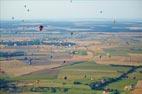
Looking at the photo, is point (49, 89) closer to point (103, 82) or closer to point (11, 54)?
point (103, 82)

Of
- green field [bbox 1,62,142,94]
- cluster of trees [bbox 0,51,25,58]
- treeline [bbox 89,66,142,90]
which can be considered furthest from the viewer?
cluster of trees [bbox 0,51,25,58]

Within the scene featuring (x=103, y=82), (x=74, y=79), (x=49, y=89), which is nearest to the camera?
(x=49, y=89)

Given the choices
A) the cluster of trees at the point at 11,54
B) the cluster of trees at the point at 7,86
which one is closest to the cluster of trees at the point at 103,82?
the cluster of trees at the point at 7,86

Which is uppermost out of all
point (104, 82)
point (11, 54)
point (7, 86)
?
point (11, 54)

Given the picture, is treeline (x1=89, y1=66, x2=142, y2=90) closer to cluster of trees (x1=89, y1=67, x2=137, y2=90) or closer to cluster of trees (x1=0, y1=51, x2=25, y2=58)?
cluster of trees (x1=89, y1=67, x2=137, y2=90)

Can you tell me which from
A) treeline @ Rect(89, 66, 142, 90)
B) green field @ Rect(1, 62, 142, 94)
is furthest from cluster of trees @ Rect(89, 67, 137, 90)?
green field @ Rect(1, 62, 142, 94)

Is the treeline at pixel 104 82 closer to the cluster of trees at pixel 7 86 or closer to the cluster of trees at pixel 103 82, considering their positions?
the cluster of trees at pixel 103 82

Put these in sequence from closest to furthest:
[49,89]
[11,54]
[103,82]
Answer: [49,89], [103,82], [11,54]

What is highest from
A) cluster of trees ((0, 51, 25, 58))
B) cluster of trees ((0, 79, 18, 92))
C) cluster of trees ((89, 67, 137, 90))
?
cluster of trees ((0, 51, 25, 58))

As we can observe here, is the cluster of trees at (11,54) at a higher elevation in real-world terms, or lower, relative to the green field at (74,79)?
higher

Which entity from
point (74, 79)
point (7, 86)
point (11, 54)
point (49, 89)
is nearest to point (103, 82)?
point (74, 79)

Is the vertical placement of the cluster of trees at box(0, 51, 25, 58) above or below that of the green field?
above
